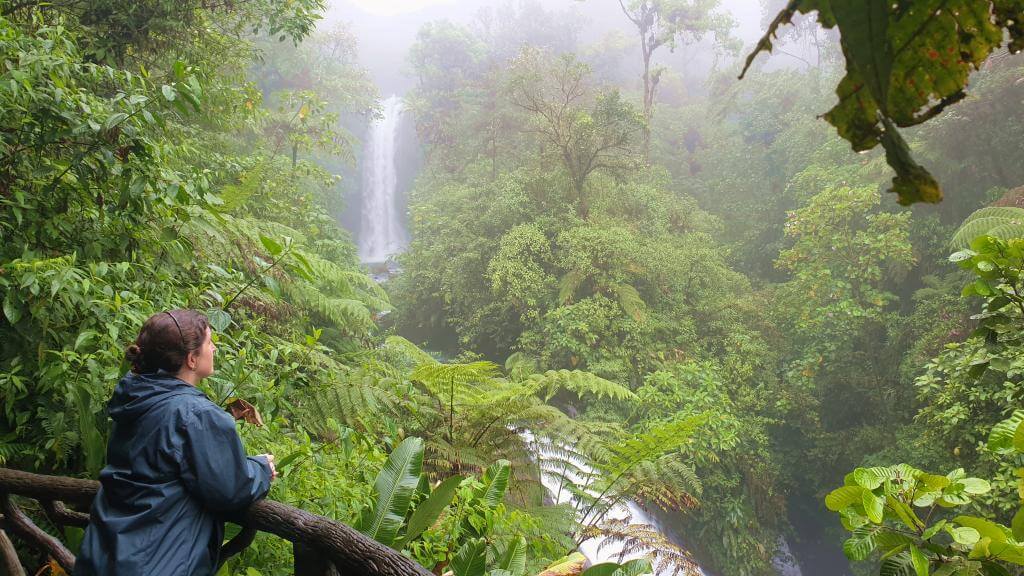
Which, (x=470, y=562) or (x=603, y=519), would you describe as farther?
(x=603, y=519)

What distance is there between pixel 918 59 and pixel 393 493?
1.48 m

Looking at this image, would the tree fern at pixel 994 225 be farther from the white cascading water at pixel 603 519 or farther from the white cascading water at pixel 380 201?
the white cascading water at pixel 380 201

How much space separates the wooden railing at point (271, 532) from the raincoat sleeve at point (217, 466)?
0.13ft

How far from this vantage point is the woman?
113 centimetres

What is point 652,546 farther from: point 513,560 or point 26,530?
point 26,530

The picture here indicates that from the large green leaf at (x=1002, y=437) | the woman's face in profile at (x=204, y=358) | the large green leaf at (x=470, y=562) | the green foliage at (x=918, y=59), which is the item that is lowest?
the large green leaf at (x=470, y=562)

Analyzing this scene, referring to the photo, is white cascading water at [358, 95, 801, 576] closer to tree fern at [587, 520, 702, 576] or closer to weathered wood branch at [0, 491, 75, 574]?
tree fern at [587, 520, 702, 576]

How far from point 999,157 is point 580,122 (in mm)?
6686

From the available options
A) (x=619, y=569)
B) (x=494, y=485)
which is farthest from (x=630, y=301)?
(x=619, y=569)

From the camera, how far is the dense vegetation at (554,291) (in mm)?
1704

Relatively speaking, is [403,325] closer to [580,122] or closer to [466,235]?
[466,235]

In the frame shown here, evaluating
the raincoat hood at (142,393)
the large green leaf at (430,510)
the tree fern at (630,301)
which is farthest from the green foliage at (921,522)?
the tree fern at (630,301)

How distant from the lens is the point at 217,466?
115 cm

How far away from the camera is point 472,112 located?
15383 millimetres
